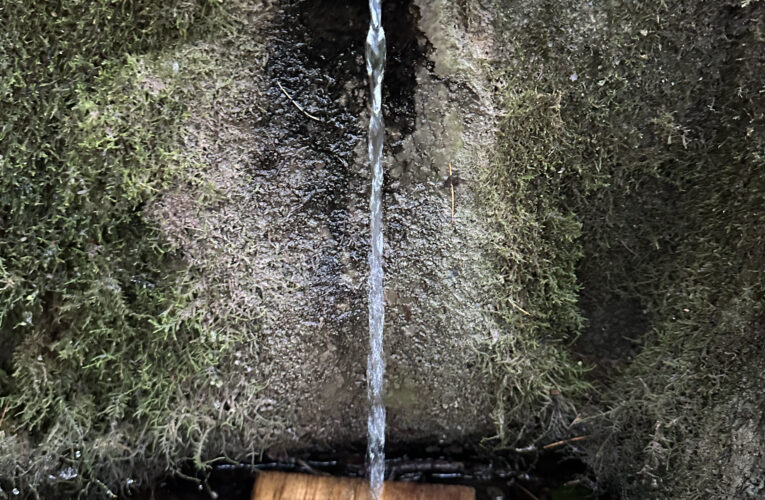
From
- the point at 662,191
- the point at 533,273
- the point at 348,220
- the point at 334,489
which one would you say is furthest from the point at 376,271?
the point at 662,191

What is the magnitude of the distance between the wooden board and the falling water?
0.14ft

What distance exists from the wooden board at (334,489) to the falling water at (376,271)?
0.14 feet

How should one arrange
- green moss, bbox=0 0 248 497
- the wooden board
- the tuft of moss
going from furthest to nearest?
the wooden board
the tuft of moss
green moss, bbox=0 0 248 497

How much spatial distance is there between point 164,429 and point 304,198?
66 centimetres

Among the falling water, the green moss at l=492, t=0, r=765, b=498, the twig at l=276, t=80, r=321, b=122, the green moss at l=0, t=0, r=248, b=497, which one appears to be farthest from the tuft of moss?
the green moss at l=0, t=0, r=248, b=497

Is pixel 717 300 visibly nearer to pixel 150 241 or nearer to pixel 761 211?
pixel 761 211

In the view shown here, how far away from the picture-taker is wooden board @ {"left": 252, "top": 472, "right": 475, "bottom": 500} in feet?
4.73

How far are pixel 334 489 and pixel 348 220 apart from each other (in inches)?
27.6

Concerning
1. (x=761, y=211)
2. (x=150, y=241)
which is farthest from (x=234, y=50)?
(x=761, y=211)

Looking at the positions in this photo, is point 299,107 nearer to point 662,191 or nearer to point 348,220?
point 348,220

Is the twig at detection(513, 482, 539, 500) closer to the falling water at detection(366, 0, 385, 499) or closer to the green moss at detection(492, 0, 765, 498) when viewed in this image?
the green moss at detection(492, 0, 765, 498)

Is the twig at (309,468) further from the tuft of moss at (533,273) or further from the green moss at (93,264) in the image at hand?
the tuft of moss at (533,273)

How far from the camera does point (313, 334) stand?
1427 millimetres

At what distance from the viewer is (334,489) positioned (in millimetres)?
1463
